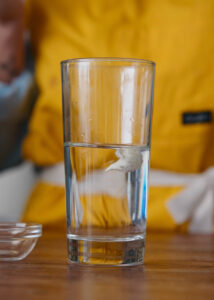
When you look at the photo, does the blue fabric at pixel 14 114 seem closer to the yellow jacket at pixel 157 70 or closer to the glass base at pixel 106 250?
the yellow jacket at pixel 157 70

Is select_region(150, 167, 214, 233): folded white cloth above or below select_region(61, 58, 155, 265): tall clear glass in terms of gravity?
below

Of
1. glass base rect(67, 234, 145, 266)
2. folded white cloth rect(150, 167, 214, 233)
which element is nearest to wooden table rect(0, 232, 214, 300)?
glass base rect(67, 234, 145, 266)

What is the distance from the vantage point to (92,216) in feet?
1.32

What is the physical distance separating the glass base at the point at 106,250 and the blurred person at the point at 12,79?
547 mm

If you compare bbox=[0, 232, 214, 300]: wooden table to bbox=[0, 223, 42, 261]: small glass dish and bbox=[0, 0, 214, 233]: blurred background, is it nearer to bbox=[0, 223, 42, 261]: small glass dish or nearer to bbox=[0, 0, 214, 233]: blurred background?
bbox=[0, 223, 42, 261]: small glass dish

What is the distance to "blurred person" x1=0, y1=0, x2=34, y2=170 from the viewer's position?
92 cm

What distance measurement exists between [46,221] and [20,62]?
29 centimetres

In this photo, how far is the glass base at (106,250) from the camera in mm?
401

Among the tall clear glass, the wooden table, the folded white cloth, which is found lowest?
the folded white cloth

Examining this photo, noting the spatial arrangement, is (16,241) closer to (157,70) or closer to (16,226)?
(16,226)

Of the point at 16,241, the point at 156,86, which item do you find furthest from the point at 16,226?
the point at 156,86

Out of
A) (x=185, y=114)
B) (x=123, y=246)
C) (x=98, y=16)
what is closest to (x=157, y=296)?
(x=123, y=246)

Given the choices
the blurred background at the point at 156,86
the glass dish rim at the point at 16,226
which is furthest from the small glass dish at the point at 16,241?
the blurred background at the point at 156,86

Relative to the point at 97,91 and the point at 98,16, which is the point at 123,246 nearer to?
the point at 97,91
